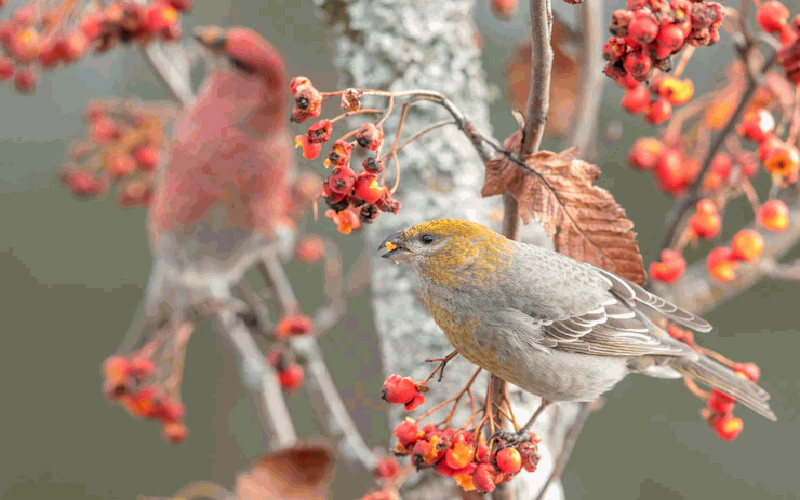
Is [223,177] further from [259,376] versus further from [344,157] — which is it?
[344,157]

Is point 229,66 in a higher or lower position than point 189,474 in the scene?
higher

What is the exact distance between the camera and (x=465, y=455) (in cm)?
90

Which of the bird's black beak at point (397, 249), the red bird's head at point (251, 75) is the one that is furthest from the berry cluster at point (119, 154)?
the bird's black beak at point (397, 249)

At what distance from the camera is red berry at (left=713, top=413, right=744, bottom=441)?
125cm

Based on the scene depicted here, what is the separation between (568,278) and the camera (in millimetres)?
1090

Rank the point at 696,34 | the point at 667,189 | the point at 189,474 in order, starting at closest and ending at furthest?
the point at 696,34 → the point at 667,189 → the point at 189,474

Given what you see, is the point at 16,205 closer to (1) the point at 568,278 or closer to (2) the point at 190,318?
(2) the point at 190,318

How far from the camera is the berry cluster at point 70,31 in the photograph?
1762mm

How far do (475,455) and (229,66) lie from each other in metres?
1.47

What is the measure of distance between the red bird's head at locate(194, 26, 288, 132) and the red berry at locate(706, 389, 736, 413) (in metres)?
1.29

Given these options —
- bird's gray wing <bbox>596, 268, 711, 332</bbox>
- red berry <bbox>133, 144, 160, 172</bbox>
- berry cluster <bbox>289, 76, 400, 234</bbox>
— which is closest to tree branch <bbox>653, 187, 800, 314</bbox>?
bird's gray wing <bbox>596, 268, 711, 332</bbox>

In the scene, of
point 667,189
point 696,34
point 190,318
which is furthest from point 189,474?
point 696,34

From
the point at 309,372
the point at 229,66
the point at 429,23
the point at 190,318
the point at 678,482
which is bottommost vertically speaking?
the point at 678,482

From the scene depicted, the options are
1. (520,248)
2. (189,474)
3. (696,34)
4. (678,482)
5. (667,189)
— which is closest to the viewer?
(696,34)
